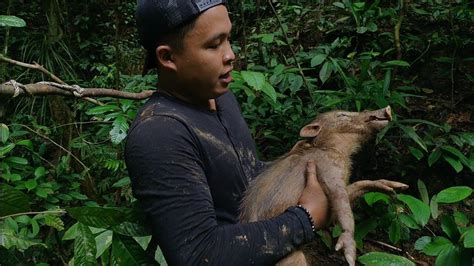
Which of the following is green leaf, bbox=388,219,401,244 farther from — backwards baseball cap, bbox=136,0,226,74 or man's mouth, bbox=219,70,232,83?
backwards baseball cap, bbox=136,0,226,74

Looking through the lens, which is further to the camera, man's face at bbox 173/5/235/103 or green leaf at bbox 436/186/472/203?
green leaf at bbox 436/186/472/203

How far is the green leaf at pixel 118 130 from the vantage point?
2936 mm

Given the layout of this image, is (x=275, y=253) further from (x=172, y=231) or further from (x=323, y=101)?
(x=323, y=101)

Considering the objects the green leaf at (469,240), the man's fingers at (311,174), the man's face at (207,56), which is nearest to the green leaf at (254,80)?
the man's fingers at (311,174)

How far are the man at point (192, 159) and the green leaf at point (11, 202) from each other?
462mm

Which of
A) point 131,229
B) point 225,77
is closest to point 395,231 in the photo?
point 225,77

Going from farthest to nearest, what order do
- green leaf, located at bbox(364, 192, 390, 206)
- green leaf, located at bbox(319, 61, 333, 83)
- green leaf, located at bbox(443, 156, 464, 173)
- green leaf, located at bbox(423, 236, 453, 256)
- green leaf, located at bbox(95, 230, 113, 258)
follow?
green leaf, located at bbox(319, 61, 333, 83) < green leaf, located at bbox(443, 156, 464, 173) < green leaf, located at bbox(364, 192, 390, 206) < green leaf, located at bbox(423, 236, 453, 256) < green leaf, located at bbox(95, 230, 113, 258)

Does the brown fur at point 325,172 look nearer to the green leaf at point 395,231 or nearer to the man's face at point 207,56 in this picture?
the green leaf at point 395,231

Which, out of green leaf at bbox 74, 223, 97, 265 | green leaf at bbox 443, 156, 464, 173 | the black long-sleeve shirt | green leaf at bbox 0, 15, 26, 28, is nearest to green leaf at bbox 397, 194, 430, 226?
the black long-sleeve shirt

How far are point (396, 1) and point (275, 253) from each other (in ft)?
14.9

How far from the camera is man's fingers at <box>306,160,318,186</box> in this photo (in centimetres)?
225

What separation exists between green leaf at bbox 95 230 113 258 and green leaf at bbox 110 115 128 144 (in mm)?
812

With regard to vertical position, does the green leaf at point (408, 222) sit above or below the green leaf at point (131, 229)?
below

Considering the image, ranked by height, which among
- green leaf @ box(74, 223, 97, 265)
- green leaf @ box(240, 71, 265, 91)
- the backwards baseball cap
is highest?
the backwards baseball cap
